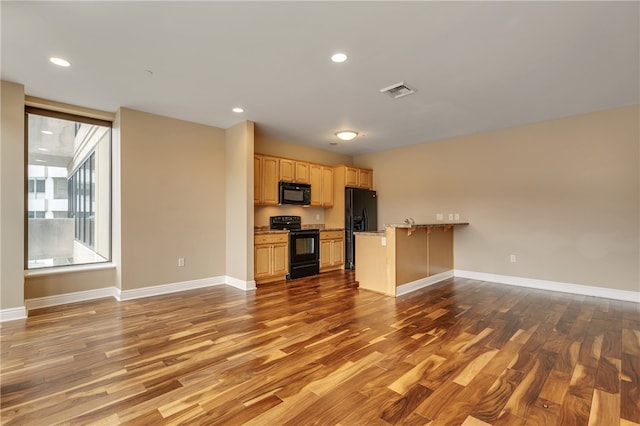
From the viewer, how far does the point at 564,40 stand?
8.50 feet

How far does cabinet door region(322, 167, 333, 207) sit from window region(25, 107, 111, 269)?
3.86 m

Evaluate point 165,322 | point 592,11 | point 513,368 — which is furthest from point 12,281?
point 592,11

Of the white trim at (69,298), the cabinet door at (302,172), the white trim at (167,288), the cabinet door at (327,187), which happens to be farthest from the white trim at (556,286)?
the white trim at (69,298)

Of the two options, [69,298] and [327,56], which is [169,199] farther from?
[327,56]

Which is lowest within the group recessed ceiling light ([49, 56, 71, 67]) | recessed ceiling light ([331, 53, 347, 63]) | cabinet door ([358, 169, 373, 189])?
cabinet door ([358, 169, 373, 189])

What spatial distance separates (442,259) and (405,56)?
3.82 meters

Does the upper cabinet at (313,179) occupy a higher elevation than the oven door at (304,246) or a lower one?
higher

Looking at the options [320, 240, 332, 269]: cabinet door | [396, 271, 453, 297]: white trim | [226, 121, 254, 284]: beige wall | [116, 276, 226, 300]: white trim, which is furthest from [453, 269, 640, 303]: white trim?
[116, 276, 226, 300]: white trim

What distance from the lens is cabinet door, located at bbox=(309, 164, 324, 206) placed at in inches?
250

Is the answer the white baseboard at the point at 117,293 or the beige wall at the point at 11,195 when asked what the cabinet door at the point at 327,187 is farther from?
→ the beige wall at the point at 11,195

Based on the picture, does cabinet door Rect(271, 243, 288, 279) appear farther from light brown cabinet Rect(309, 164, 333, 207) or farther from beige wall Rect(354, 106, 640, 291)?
beige wall Rect(354, 106, 640, 291)

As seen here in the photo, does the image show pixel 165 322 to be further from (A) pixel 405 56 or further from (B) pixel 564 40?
(B) pixel 564 40

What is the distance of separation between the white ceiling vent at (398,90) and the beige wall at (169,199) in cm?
301

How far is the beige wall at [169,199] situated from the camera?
427 cm
